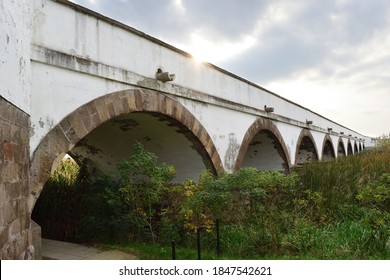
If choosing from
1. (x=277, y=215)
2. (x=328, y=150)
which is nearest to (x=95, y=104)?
(x=277, y=215)

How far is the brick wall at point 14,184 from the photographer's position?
320cm

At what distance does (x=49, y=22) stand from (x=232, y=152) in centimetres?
534

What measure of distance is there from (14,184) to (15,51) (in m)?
1.20

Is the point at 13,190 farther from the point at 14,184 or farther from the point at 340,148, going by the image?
the point at 340,148

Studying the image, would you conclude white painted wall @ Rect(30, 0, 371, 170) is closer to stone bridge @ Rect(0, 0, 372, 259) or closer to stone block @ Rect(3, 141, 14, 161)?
stone bridge @ Rect(0, 0, 372, 259)

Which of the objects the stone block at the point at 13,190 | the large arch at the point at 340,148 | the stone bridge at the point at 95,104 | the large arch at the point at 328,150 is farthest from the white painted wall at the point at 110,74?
the large arch at the point at 340,148

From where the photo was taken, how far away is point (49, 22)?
4.79m

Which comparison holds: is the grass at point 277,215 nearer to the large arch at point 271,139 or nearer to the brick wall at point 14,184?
the brick wall at point 14,184

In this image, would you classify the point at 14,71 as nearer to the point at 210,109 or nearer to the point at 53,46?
the point at 53,46

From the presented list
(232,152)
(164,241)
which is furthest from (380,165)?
(164,241)

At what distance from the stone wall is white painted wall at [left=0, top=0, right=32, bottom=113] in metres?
0.14

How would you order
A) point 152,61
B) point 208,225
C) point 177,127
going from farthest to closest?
point 177,127
point 152,61
point 208,225
